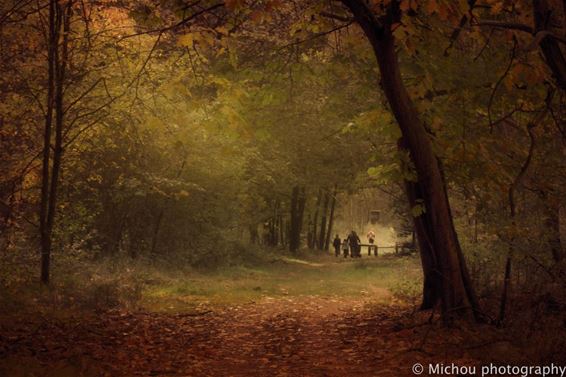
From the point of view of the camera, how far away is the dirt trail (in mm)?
6160

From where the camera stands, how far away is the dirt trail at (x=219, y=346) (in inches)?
243

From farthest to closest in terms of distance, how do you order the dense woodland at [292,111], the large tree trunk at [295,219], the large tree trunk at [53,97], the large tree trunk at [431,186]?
the large tree trunk at [295,219] → the large tree trunk at [53,97] → the large tree trunk at [431,186] → the dense woodland at [292,111]

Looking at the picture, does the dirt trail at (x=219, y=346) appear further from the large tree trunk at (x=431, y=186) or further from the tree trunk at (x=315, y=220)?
the tree trunk at (x=315, y=220)

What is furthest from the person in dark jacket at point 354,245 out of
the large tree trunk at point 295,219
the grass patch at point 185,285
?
the grass patch at point 185,285

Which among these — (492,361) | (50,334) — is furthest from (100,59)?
(492,361)

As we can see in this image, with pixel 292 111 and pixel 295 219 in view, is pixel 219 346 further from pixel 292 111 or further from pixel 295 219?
pixel 295 219

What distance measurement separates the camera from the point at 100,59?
497 inches

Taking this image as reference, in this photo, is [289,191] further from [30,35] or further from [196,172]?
[30,35]

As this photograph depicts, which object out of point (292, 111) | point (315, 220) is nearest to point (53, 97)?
point (292, 111)

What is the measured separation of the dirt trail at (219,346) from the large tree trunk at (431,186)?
0.71m

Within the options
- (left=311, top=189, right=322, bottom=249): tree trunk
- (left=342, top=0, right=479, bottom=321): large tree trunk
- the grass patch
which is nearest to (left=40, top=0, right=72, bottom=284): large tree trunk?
the grass patch

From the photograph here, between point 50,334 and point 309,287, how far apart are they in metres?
12.5

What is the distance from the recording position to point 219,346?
801 cm

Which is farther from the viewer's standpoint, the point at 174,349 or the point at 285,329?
the point at 285,329
